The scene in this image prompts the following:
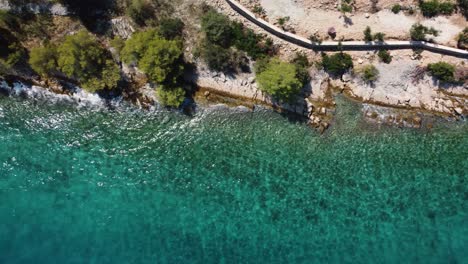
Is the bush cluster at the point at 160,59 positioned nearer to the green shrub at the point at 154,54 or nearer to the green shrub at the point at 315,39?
the green shrub at the point at 154,54

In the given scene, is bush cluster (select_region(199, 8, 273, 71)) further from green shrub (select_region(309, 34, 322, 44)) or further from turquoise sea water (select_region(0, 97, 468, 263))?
turquoise sea water (select_region(0, 97, 468, 263))

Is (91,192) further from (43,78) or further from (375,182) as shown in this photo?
(375,182)

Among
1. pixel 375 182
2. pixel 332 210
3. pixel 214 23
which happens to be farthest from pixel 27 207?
pixel 375 182

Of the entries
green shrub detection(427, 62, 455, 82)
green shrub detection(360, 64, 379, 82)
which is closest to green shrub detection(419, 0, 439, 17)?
green shrub detection(427, 62, 455, 82)

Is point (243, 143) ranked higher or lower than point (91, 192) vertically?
higher

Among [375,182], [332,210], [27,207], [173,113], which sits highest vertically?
[173,113]
